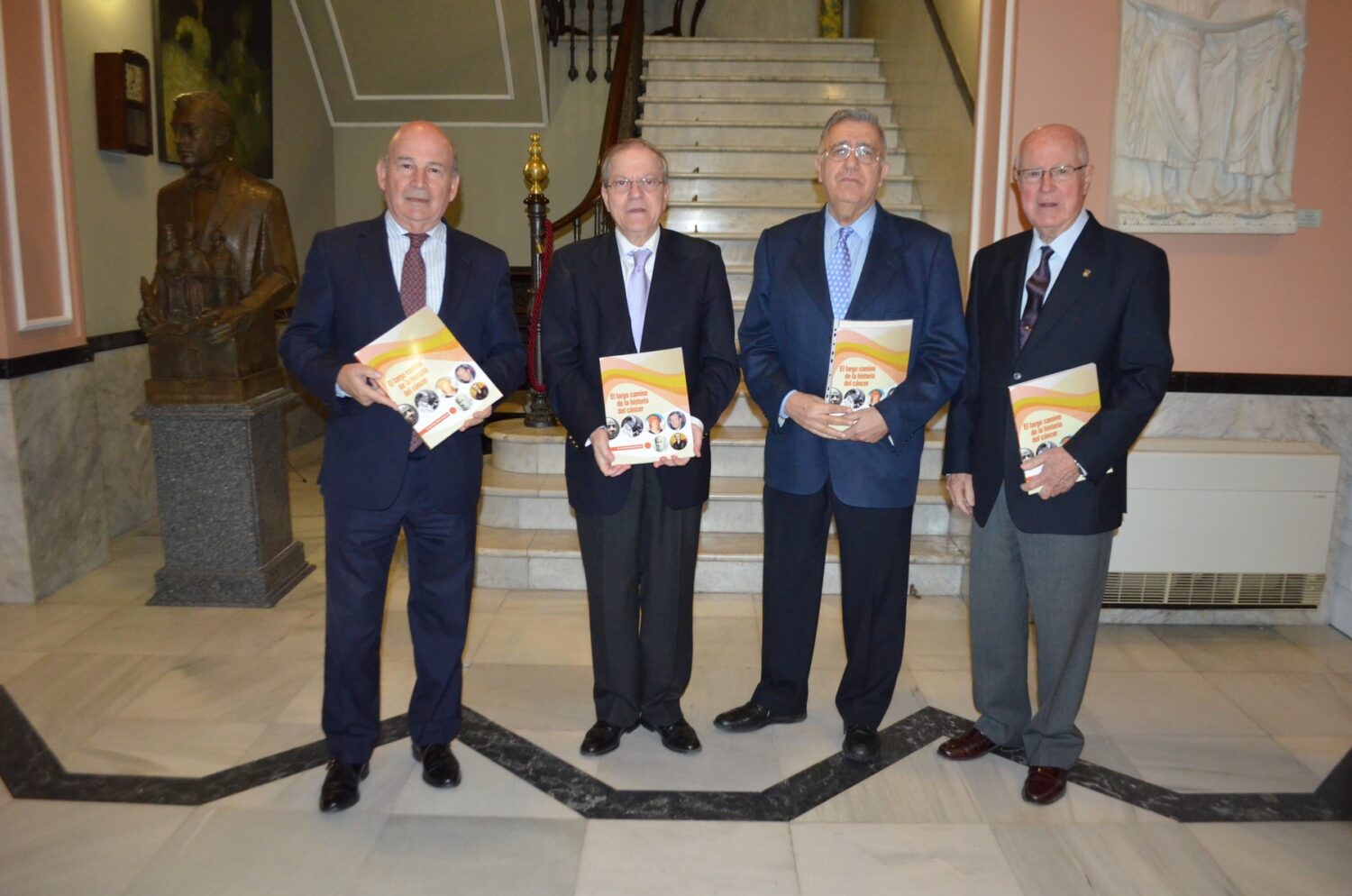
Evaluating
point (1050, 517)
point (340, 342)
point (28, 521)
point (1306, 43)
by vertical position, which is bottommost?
point (28, 521)

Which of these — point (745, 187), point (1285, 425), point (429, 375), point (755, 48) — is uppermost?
point (755, 48)

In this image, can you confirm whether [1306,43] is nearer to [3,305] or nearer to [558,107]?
[3,305]

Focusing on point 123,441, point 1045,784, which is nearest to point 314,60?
point 123,441

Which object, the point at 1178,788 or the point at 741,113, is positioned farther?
the point at 741,113

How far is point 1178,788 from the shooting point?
2693 millimetres

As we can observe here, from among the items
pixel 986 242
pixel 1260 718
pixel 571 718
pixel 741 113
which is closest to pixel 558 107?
pixel 741 113

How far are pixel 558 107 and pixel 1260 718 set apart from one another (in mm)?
6493

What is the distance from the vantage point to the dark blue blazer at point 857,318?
2.56m

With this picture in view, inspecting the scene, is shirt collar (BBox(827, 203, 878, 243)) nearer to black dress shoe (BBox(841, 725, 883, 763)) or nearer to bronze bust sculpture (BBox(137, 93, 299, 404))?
black dress shoe (BBox(841, 725, 883, 763))

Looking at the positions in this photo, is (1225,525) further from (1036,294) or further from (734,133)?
(734,133)

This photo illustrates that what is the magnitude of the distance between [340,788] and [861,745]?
4.62ft

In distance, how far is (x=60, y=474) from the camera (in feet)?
13.8

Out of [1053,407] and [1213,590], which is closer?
[1053,407]

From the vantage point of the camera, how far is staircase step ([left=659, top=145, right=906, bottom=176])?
643cm
